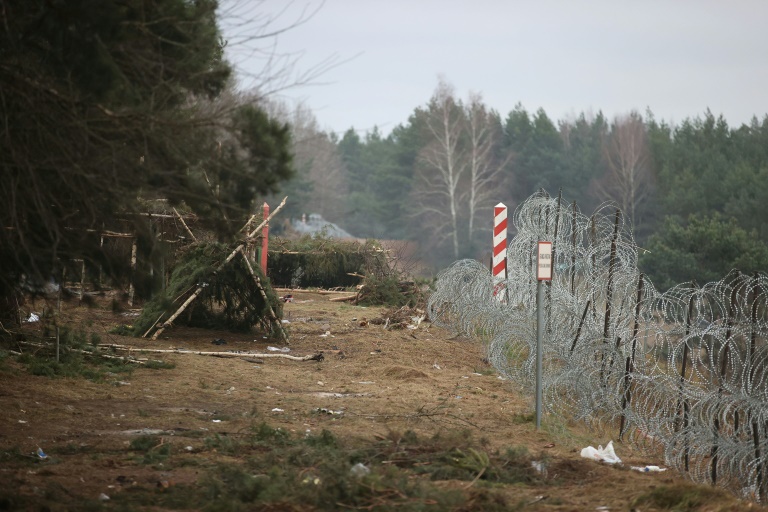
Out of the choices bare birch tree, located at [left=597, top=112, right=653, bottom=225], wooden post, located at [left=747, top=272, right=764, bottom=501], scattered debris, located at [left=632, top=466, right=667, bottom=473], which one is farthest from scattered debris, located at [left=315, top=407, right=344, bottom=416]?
bare birch tree, located at [left=597, top=112, right=653, bottom=225]

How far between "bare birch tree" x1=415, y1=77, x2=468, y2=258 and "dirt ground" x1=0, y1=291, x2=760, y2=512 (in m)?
45.0

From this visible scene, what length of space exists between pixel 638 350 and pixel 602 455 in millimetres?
1850

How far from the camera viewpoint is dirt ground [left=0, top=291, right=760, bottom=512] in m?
6.82

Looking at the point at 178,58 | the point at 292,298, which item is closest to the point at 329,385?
the point at 178,58

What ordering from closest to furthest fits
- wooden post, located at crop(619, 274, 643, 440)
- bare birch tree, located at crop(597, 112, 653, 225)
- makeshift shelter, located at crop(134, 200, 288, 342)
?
wooden post, located at crop(619, 274, 643, 440) → makeshift shelter, located at crop(134, 200, 288, 342) → bare birch tree, located at crop(597, 112, 653, 225)

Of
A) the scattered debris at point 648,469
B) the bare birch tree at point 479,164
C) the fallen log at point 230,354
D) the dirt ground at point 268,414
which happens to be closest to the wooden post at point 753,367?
the dirt ground at point 268,414

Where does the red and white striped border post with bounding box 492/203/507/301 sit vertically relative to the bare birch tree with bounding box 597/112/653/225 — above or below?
below

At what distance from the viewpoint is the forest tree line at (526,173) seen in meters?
46.4

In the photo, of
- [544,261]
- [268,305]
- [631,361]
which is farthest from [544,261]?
[268,305]

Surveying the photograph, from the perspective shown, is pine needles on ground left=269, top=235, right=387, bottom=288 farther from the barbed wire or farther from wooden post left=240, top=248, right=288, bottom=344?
wooden post left=240, top=248, right=288, bottom=344

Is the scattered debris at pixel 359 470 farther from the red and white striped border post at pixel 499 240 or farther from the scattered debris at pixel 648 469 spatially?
the red and white striped border post at pixel 499 240

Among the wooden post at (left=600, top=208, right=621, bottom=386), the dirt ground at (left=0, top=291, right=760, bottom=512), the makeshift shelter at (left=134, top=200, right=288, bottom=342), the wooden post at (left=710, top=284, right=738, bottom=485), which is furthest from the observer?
the makeshift shelter at (left=134, top=200, right=288, bottom=342)

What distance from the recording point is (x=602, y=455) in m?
8.34

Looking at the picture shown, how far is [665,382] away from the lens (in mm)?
8758
